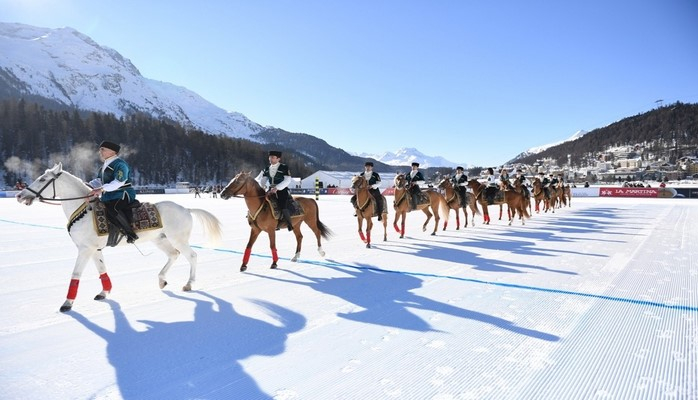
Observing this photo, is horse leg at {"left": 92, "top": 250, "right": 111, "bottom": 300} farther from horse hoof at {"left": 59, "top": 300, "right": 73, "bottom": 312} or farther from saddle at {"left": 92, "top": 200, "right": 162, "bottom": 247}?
horse hoof at {"left": 59, "top": 300, "right": 73, "bottom": 312}

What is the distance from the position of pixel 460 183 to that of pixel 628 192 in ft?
112

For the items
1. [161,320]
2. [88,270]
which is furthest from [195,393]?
[88,270]

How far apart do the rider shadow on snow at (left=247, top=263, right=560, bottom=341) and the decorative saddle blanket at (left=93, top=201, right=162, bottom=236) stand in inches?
74.5

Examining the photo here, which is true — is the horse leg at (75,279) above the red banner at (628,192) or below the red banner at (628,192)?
above

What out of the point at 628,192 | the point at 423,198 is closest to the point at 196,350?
the point at 423,198

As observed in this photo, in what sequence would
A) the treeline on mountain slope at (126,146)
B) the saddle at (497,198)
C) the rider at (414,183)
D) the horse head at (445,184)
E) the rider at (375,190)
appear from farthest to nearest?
1. the treeline on mountain slope at (126,146)
2. the saddle at (497,198)
3. the horse head at (445,184)
4. the rider at (414,183)
5. the rider at (375,190)

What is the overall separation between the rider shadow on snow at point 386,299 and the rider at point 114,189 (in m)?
2.22

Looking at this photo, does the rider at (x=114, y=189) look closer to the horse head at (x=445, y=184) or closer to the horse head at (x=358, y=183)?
the horse head at (x=358, y=183)

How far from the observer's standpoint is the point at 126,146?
9738 cm

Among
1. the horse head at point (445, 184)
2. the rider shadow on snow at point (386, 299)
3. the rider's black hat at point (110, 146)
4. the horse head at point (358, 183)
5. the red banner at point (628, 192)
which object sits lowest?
the red banner at point (628, 192)

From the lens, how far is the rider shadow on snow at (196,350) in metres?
2.91

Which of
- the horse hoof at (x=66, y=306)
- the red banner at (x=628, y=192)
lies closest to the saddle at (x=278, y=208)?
the horse hoof at (x=66, y=306)

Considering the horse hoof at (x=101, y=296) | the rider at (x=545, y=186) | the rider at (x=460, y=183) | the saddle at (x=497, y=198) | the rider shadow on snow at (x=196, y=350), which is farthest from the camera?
the rider at (x=545, y=186)

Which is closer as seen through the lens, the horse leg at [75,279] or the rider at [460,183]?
the horse leg at [75,279]
